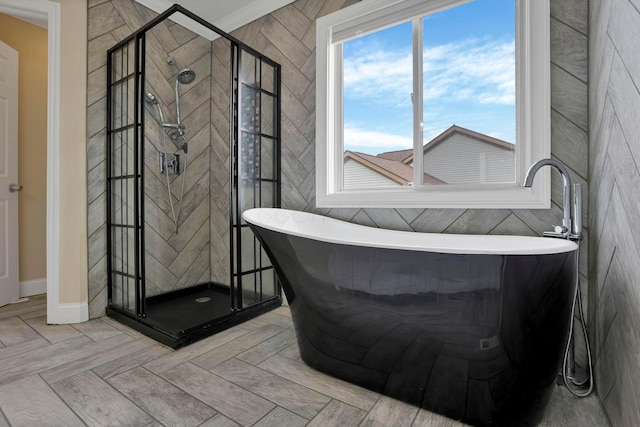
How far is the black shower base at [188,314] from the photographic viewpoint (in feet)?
5.95

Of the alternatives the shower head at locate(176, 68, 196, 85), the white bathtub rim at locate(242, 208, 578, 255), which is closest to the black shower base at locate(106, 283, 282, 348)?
the white bathtub rim at locate(242, 208, 578, 255)

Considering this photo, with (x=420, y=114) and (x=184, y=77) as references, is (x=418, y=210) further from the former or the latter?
(x=184, y=77)

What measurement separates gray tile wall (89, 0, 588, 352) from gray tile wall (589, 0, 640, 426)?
0.08 m

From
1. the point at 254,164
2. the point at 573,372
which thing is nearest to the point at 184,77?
the point at 254,164

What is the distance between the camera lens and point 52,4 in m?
2.01

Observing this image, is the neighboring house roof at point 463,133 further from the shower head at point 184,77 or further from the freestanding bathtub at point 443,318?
the shower head at point 184,77

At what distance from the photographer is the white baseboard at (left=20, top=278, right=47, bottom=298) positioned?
8.54 feet

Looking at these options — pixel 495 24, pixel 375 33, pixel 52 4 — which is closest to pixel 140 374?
pixel 52 4

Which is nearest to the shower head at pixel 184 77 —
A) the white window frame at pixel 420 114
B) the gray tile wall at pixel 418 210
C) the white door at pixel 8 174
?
the gray tile wall at pixel 418 210

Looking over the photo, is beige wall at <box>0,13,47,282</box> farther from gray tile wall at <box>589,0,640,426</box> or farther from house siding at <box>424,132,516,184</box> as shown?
gray tile wall at <box>589,0,640,426</box>

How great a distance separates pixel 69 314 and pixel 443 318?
2.34 metres

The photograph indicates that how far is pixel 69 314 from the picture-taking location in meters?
2.06

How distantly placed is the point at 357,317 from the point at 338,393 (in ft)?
1.17

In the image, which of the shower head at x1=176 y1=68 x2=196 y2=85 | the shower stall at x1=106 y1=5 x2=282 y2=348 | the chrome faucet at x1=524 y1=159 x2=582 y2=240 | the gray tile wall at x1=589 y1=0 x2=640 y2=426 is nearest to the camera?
the gray tile wall at x1=589 y1=0 x2=640 y2=426
